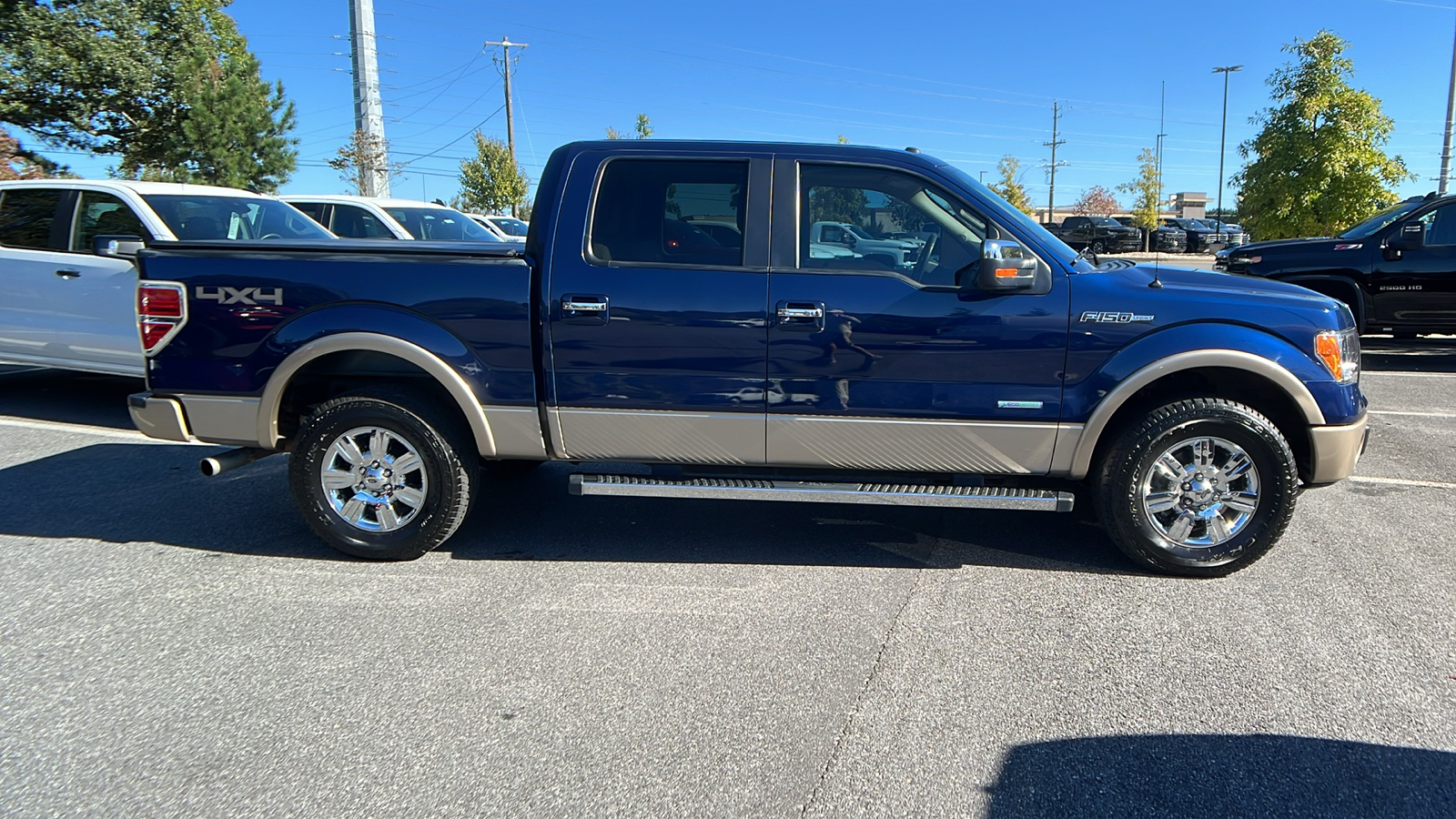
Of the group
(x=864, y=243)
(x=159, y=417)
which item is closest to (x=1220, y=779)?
(x=864, y=243)

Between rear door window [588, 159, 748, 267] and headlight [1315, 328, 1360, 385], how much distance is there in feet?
8.71

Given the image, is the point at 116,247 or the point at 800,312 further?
the point at 116,247

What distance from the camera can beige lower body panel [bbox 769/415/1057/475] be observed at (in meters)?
4.30

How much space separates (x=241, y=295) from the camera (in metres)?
4.44

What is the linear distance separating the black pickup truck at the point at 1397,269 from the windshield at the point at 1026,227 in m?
7.70

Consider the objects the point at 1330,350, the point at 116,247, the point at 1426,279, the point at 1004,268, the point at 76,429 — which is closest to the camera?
the point at 1004,268

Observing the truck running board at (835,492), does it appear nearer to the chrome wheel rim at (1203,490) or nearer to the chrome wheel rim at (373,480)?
the chrome wheel rim at (1203,490)

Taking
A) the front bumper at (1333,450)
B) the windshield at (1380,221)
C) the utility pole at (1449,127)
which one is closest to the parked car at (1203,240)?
the utility pole at (1449,127)

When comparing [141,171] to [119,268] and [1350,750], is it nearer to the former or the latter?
[119,268]

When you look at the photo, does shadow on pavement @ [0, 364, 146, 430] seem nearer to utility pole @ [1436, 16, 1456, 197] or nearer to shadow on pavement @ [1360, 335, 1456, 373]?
A: shadow on pavement @ [1360, 335, 1456, 373]

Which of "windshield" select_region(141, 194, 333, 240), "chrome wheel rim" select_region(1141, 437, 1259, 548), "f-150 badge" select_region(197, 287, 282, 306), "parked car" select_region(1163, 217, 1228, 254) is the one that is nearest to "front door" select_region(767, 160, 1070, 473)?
"chrome wheel rim" select_region(1141, 437, 1259, 548)

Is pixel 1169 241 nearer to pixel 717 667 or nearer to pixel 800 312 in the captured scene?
pixel 800 312

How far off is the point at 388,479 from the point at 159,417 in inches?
45.9

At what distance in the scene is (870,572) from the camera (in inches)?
176
